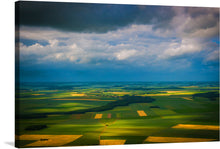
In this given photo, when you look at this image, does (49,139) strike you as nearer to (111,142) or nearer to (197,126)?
(111,142)

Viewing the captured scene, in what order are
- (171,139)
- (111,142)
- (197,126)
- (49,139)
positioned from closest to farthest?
(49,139), (111,142), (171,139), (197,126)

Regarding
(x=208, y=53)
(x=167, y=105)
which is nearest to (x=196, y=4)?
(x=208, y=53)

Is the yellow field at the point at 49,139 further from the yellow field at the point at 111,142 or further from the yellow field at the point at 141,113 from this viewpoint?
the yellow field at the point at 141,113

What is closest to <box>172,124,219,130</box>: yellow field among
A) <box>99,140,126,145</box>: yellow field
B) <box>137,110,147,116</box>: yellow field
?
<box>137,110,147,116</box>: yellow field

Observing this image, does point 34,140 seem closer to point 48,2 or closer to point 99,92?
point 99,92

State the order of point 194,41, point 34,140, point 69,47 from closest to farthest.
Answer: point 34,140, point 69,47, point 194,41

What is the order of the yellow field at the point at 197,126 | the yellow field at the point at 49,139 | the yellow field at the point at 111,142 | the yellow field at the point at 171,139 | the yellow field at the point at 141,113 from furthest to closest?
the yellow field at the point at 141,113
the yellow field at the point at 197,126
the yellow field at the point at 171,139
the yellow field at the point at 111,142
the yellow field at the point at 49,139

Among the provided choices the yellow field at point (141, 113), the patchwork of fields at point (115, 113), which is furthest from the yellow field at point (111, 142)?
the yellow field at point (141, 113)

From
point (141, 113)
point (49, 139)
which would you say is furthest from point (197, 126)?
point (49, 139)
